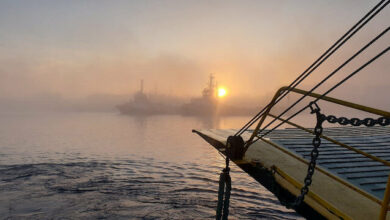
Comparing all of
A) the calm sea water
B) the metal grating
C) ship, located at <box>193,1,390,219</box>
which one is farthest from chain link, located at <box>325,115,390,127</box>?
the calm sea water

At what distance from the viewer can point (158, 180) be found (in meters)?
17.6

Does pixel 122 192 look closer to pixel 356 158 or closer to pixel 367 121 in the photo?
pixel 356 158

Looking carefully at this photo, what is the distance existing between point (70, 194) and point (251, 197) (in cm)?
962

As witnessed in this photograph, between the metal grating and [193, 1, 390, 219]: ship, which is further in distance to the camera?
the metal grating

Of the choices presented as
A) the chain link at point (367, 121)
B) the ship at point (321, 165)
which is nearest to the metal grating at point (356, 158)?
the ship at point (321, 165)

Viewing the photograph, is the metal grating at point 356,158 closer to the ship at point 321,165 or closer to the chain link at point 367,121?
the ship at point 321,165

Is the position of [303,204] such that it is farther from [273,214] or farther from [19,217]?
[19,217]

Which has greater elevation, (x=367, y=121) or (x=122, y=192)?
(x=367, y=121)

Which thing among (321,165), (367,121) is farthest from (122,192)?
(367,121)

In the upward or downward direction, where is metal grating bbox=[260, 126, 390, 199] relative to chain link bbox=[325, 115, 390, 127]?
downward

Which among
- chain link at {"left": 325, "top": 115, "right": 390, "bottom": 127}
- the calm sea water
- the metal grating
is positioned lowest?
the calm sea water

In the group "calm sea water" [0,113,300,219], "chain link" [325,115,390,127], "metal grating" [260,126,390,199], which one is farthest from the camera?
"calm sea water" [0,113,300,219]

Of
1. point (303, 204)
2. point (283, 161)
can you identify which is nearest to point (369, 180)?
point (283, 161)

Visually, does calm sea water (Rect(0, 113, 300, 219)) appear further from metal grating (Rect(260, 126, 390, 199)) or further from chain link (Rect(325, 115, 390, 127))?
chain link (Rect(325, 115, 390, 127))
